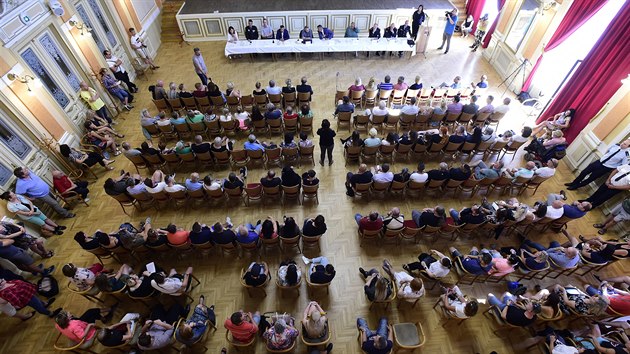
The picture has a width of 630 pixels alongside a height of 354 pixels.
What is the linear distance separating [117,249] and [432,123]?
7795 mm

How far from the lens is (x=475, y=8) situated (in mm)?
12484

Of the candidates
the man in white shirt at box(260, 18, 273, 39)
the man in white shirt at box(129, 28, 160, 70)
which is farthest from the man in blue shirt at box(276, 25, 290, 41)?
the man in white shirt at box(129, 28, 160, 70)

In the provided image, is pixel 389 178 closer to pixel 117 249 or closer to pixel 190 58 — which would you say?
pixel 117 249

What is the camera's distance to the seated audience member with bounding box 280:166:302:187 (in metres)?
6.55

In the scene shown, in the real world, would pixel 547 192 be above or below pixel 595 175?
below

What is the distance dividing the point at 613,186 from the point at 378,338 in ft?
19.3

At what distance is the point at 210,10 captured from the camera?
12.7 meters

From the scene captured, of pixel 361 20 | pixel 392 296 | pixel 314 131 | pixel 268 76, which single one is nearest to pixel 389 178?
pixel 392 296

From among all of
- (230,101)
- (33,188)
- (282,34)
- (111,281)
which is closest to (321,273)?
(111,281)

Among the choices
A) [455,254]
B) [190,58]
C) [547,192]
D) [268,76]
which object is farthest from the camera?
[190,58]

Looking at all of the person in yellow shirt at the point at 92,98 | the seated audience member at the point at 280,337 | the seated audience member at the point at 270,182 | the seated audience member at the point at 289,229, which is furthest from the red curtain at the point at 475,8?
the person in yellow shirt at the point at 92,98

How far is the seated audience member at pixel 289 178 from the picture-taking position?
655 centimetres

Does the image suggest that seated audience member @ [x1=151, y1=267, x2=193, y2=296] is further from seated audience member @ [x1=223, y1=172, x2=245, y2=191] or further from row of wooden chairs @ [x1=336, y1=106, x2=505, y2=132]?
row of wooden chairs @ [x1=336, y1=106, x2=505, y2=132]

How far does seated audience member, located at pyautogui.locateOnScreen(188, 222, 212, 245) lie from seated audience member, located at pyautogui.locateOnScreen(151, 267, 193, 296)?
0.57 m
